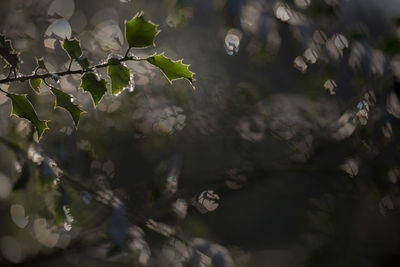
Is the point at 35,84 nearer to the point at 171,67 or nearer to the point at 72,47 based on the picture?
the point at 72,47

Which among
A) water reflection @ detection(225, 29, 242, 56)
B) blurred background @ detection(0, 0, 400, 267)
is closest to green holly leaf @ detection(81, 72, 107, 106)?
blurred background @ detection(0, 0, 400, 267)

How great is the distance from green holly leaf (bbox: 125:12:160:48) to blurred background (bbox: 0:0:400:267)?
0.37m

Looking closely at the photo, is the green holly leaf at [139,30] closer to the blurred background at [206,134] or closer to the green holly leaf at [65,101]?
the green holly leaf at [65,101]

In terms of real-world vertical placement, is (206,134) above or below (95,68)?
below

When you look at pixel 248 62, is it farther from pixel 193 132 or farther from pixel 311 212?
pixel 311 212

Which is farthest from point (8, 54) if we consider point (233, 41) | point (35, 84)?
point (233, 41)

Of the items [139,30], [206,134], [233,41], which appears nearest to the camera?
[139,30]

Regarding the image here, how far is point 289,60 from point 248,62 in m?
0.20

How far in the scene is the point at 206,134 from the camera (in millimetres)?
1882

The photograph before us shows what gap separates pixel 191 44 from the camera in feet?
6.15

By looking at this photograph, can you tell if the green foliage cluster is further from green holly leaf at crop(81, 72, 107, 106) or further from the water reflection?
the water reflection

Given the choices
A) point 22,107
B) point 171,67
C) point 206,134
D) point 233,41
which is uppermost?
point 171,67

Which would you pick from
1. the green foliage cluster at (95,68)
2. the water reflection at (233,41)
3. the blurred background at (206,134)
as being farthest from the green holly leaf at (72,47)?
the water reflection at (233,41)

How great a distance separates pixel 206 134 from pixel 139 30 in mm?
1412
